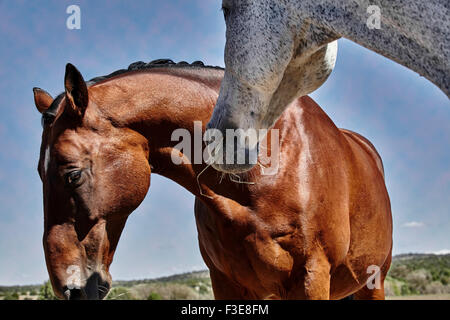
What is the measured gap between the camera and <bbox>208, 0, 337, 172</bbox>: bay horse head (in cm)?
118

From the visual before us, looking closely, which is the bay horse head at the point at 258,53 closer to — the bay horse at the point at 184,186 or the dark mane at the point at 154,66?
the bay horse at the point at 184,186

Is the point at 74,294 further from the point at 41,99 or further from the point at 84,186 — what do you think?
the point at 41,99

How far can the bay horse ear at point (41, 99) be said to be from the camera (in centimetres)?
272

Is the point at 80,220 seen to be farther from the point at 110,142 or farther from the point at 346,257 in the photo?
the point at 346,257

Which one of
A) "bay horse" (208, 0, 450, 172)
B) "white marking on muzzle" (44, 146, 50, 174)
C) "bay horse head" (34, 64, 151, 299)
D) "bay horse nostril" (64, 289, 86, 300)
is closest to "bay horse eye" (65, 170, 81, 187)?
"bay horse head" (34, 64, 151, 299)

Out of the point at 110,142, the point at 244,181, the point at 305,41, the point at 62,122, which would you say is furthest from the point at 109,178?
the point at 305,41

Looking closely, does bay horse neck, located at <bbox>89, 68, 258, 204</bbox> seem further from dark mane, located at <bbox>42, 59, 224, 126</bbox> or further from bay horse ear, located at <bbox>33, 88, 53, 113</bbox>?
bay horse ear, located at <bbox>33, 88, 53, 113</bbox>

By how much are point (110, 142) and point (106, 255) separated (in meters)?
0.54

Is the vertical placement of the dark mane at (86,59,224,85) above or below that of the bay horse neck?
above

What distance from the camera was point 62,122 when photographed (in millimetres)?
2361

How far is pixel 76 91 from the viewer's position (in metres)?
2.36
